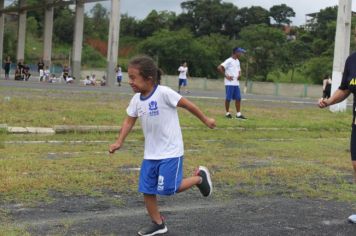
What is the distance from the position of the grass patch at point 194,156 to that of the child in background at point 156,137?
114 centimetres

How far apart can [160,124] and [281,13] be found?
117m

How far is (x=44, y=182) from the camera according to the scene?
21.7ft

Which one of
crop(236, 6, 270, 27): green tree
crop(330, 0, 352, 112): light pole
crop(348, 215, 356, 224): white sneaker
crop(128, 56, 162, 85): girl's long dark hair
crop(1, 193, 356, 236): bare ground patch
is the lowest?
crop(1, 193, 356, 236): bare ground patch

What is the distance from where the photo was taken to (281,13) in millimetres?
117938

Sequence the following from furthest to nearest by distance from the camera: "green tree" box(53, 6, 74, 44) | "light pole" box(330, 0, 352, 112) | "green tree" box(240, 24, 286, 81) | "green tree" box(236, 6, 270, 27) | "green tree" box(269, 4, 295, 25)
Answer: "green tree" box(269, 4, 295, 25)
"green tree" box(236, 6, 270, 27)
"green tree" box(53, 6, 74, 44)
"green tree" box(240, 24, 286, 81)
"light pole" box(330, 0, 352, 112)

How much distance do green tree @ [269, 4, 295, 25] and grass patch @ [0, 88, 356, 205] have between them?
106m

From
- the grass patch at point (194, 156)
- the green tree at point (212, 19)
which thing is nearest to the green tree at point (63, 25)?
the green tree at point (212, 19)

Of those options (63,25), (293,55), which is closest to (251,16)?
(63,25)

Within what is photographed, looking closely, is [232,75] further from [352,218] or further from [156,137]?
[156,137]

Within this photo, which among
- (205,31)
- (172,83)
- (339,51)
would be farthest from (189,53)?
(339,51)

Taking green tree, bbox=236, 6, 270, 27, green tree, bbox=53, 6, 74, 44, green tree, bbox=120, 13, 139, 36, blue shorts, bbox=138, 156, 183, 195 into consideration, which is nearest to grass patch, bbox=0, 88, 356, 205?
blue shorts, bbox=138, 156, 183, 195

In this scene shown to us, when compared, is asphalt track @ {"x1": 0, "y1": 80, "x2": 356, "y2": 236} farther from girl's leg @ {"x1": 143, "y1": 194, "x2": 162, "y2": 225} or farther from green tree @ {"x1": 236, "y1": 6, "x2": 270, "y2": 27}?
green tree @ {"x1": 236, "y1": 6, "x2": 270, "y2": 27}

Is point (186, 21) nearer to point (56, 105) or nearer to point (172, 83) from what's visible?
point (172, 83)

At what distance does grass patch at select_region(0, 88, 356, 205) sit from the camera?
673cm
